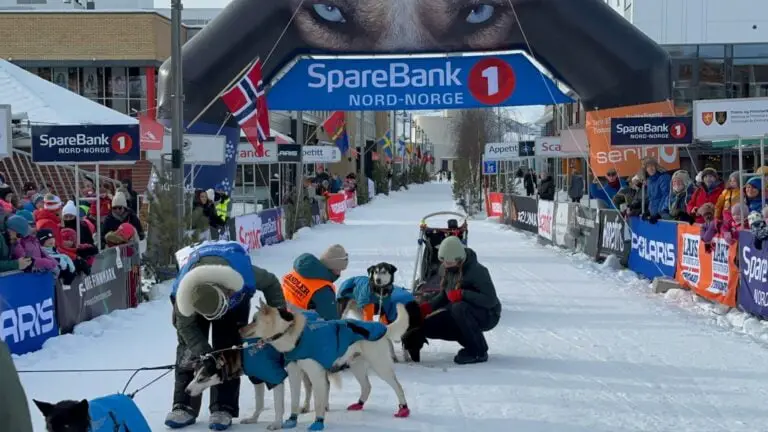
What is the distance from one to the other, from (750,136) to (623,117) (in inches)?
172

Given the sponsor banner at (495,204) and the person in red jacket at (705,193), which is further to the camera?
the sponsor banner at (495,204)

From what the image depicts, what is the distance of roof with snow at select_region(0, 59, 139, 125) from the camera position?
18.3 m

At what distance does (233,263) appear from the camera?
6.63m

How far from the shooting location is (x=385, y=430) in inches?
271

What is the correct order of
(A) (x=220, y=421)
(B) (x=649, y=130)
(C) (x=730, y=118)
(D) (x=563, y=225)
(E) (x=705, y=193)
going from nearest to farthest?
1. (A) (x=220, y=421)
2. (C) (x=730, y=118)
3. (E) (x=705, y=193)
4. (B) (x=649, y=130)
5. (D) (x=563, y=225)

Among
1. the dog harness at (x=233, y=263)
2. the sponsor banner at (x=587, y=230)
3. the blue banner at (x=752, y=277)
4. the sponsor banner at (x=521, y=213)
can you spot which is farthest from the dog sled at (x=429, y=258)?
the sponsor banner at (x=521, y=213)

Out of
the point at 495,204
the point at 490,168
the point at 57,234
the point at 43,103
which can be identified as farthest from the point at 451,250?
the point at 490,168

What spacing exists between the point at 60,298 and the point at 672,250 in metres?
8.43

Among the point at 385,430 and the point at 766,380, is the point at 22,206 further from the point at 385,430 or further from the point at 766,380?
the point at 766,380

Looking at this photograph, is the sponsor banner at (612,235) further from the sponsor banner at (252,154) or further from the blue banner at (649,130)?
the sponsor banner at (252,154)

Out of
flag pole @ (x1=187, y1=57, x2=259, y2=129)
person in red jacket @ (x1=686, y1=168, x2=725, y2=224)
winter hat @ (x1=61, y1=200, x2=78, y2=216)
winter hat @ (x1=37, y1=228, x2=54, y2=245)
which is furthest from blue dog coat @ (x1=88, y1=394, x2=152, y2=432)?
flag pole @ (x1=187, y1=57, x2=259, y2=129)

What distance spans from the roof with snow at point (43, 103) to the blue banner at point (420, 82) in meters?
3.59

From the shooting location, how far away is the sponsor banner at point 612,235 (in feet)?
55.9

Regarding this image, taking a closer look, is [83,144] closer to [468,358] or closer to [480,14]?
[468,358]
